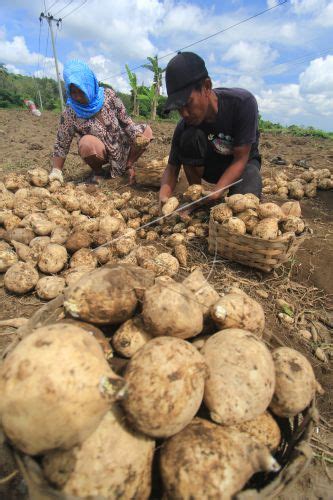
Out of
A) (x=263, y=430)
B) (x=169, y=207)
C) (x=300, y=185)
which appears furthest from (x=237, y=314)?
(x=300, y=185)

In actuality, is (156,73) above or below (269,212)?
above

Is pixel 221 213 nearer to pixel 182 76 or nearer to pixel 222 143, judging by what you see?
pixel 222 143

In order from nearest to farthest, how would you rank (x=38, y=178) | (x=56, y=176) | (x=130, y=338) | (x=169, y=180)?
1. (x=130, y=338)
2. (x=169, y=180)
3. (x=38, y=178)
4. (x=56, y=176)

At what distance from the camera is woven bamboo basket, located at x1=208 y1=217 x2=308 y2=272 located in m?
3.04

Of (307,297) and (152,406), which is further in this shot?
(307,297)

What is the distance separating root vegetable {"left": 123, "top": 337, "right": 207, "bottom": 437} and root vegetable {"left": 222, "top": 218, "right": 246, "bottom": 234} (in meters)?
1.98

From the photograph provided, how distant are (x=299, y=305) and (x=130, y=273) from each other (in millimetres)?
2057

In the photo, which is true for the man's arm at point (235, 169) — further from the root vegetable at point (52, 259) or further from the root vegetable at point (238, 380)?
the root vegetable at point (238, 380)

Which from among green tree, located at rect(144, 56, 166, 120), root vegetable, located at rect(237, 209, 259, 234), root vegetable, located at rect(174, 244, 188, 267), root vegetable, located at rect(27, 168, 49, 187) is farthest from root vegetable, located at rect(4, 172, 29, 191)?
green tree, located at rect(144, 56, 166, 120)

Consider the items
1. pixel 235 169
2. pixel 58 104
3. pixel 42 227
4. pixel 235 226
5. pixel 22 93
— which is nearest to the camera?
pixel 235 226

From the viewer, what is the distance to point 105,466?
124 cm

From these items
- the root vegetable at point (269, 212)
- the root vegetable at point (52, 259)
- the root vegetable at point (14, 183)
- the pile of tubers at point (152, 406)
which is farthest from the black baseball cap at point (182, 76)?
the root vegetable at point (14, 183)

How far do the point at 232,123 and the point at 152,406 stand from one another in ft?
12.3

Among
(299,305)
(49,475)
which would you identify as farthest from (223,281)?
(49,475)
